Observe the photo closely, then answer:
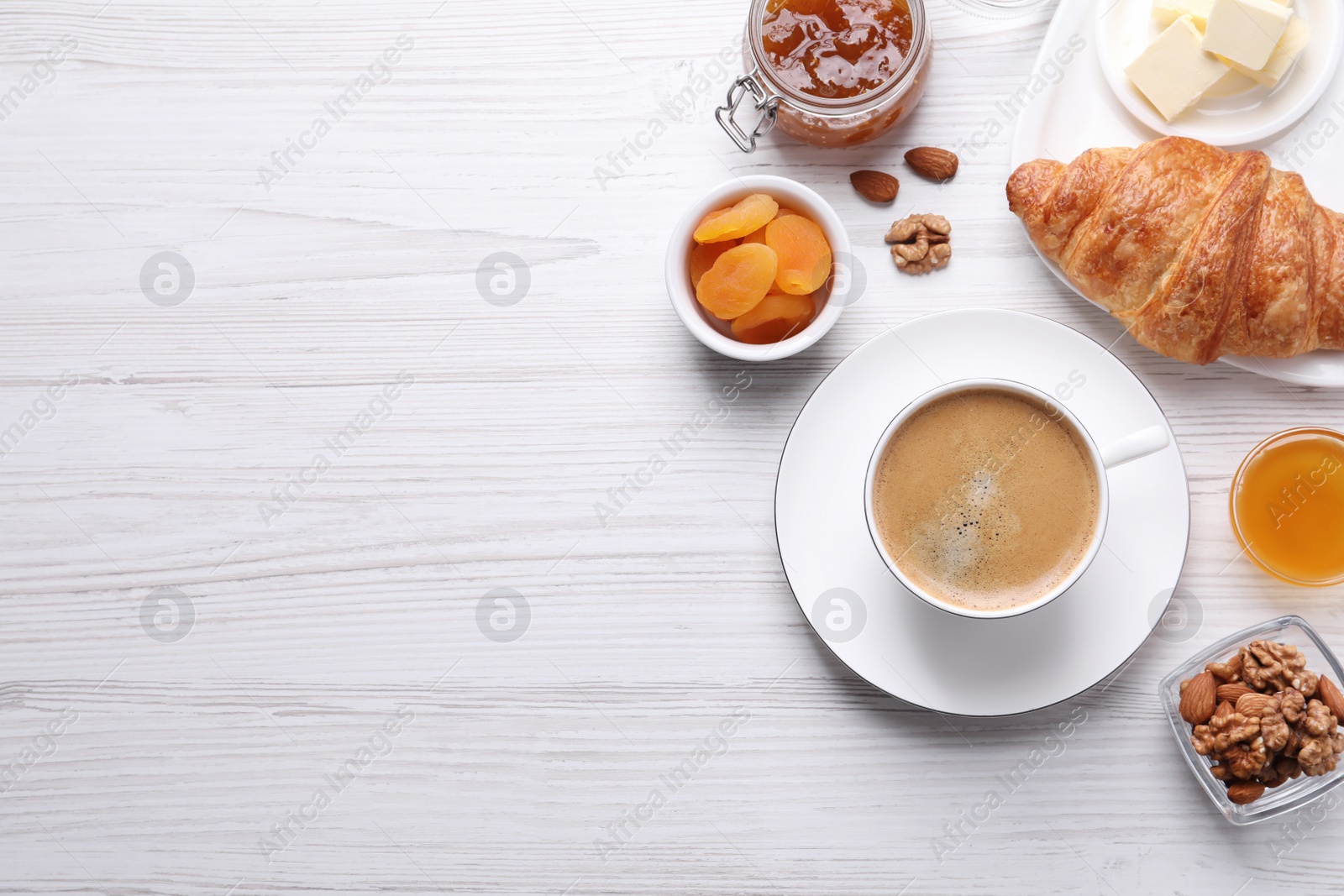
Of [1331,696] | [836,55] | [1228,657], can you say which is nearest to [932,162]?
[836,55]

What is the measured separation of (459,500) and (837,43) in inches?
42.6

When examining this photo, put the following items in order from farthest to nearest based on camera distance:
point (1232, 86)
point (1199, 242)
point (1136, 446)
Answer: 1. point (1232, 86)
2. point (1199, 242)
3. point (1136, 446)

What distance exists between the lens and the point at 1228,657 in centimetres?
158

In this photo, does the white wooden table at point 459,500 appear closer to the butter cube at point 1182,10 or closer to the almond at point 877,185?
the almond at point 877,185

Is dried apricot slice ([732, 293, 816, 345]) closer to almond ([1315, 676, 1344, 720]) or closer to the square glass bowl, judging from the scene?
the square glass bowl

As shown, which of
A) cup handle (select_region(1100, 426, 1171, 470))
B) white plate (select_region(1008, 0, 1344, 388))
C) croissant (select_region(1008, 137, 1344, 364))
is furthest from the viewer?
white plate (select_region(1008, 0, 1344, 388))

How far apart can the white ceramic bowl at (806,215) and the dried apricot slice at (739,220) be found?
2 cm

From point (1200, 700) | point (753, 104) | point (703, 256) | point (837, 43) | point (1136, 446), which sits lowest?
point (1200, 700)

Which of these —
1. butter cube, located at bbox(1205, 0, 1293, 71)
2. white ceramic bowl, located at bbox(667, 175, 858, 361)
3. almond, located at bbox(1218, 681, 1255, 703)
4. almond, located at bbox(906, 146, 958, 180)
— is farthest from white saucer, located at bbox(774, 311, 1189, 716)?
butter cube, located at bbox(1205, 0, 1293, 71)

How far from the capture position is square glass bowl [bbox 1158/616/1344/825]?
1.50m

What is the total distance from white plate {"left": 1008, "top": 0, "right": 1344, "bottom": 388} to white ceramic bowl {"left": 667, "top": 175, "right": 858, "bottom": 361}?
1.25 ft

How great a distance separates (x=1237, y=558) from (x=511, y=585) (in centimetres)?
136

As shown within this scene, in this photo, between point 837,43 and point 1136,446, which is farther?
point 837,43

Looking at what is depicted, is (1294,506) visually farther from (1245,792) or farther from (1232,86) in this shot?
(1232,86)
